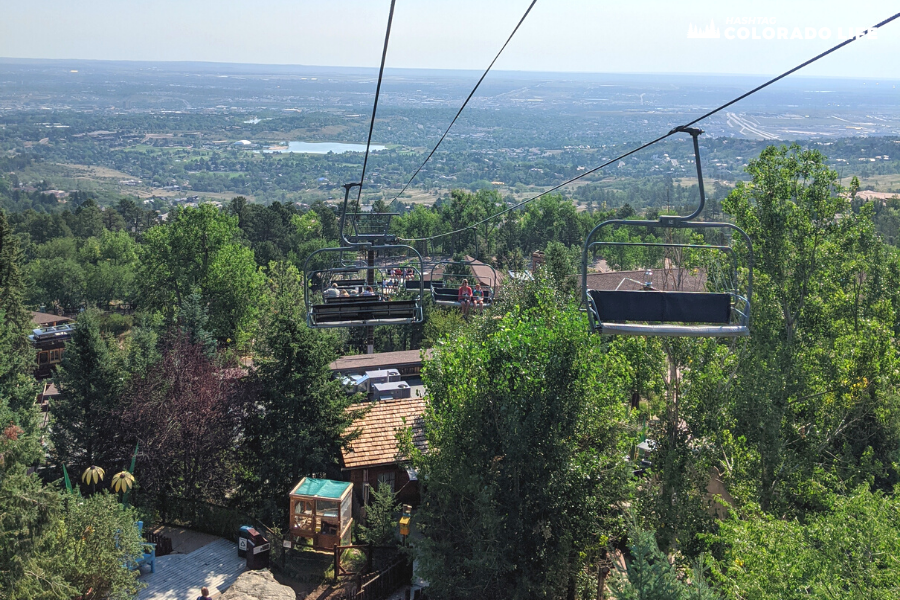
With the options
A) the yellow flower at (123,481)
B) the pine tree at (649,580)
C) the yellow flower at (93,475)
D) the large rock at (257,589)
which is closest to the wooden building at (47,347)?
the yellow flower at (93,475)

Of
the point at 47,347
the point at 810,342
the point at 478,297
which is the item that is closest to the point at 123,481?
the point at 478,297

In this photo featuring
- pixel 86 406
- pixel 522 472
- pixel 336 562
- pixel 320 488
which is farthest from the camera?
pixel 86 406

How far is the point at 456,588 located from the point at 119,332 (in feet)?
178

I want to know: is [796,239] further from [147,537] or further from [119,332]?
[119,332]

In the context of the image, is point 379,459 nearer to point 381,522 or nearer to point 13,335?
point 381,522

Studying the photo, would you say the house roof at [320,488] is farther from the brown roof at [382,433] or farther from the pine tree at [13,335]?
the pine tree at [13,335]

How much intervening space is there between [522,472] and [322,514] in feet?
21.5

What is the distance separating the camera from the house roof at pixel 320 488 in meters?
19.4

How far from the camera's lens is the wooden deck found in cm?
1770

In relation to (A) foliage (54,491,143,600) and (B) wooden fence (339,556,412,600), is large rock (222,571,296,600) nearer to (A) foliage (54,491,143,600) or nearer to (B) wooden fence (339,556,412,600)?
(B) wooden fence (339,556,412,600)

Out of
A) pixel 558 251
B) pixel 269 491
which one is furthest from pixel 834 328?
pixel 558 251

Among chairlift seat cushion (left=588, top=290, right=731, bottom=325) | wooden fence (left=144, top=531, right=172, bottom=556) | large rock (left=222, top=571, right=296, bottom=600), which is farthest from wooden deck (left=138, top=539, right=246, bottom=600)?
chairlift seat cushion (left=588, top=290, right=731, bottom=325)

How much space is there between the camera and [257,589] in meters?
16.2

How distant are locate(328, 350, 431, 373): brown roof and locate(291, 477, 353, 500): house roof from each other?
21.2 m
